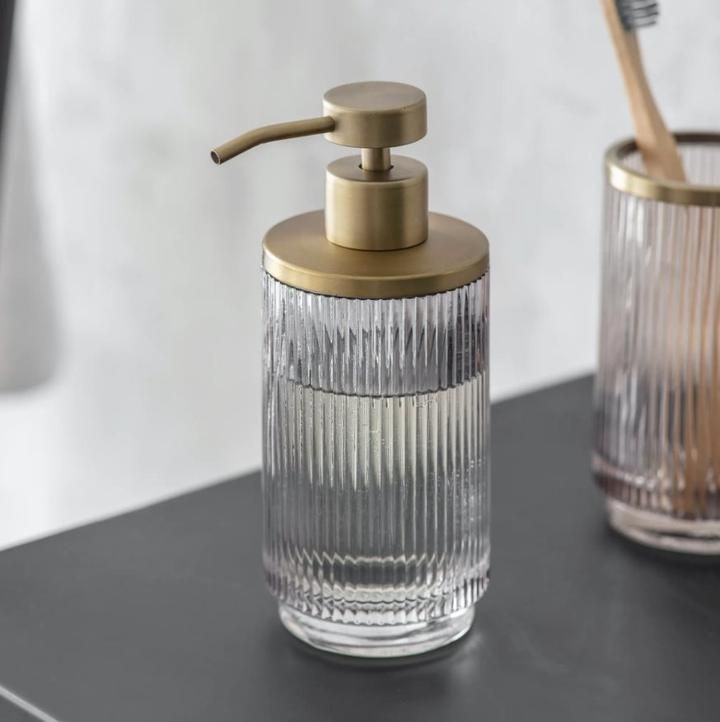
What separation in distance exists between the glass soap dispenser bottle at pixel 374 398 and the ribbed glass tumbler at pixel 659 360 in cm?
10

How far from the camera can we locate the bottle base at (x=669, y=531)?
1.96 feet

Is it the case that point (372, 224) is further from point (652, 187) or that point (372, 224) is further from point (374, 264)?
point (652, 187)

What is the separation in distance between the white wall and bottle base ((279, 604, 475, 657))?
49cm

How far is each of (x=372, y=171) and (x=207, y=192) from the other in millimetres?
813

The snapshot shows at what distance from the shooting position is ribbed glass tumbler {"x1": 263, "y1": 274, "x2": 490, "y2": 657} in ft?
1.59

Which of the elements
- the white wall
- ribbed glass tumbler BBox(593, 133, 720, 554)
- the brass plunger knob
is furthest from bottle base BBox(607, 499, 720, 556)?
the white wall

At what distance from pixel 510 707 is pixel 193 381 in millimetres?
906

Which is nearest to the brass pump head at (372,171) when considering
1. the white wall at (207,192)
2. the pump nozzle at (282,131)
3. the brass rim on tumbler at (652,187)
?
the pump nozzle at (282,131)

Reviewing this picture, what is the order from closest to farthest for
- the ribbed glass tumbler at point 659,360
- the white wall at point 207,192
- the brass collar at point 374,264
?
the brass collar at point 374,264 < the ribbed glass tumbler at point 659,360 < the white wall at point 207,192

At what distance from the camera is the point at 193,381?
137cm

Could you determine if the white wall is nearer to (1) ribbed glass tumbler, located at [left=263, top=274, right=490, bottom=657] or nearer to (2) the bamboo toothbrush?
(2) the bamboo toothbrush

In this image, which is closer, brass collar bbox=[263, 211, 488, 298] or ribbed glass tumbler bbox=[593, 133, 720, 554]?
brass collar bbox=[263, 211, 488, 298]

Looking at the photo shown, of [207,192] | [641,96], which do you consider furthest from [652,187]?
[207,192]

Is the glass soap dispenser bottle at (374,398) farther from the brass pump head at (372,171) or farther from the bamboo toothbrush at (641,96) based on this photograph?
the bamboo toothbrush at (641,96)
